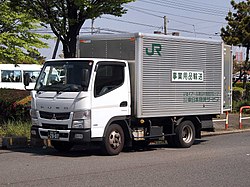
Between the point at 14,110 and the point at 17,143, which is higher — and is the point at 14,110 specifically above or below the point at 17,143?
above

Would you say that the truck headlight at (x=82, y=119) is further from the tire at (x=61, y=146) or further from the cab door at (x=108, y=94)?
the tire at (x=61, y=146)

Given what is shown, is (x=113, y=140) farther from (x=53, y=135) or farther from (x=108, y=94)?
(x=53, y=135)

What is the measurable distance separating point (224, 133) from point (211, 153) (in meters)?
6.57

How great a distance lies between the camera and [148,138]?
13781mm

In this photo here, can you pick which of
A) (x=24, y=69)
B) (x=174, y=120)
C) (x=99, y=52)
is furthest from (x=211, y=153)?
(x=24, y=69)

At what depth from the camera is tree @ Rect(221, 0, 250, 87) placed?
104ft

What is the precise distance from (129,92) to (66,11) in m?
7.61

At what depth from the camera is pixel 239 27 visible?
31828 mm

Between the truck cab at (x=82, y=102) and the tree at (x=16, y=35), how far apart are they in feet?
23.0

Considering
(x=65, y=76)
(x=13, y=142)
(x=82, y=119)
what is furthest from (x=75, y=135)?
(x=13, y=142)

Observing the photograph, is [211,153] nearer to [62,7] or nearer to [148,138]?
[148,138]

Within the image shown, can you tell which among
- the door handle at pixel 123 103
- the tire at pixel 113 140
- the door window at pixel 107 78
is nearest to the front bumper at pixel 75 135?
the tire at pixel 113 140

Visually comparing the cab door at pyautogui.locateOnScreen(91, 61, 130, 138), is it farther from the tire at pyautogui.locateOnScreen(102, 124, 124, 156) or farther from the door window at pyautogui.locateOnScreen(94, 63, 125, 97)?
the tire at pyautogui.locateOnScreen(102, 124, 124, 156)

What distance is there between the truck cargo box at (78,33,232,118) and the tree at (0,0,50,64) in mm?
6131
